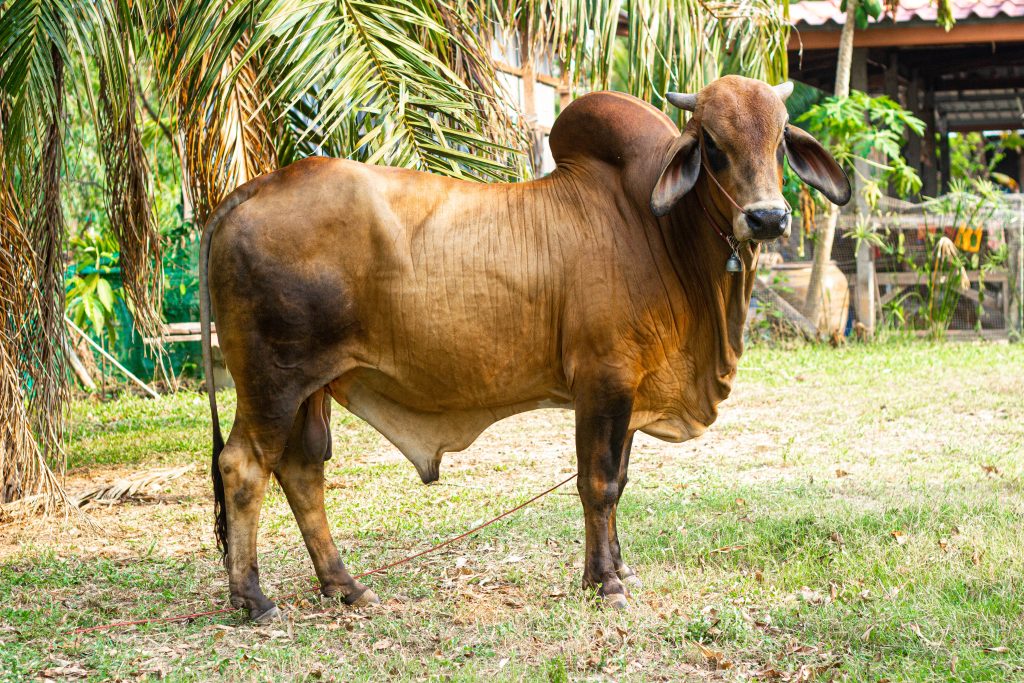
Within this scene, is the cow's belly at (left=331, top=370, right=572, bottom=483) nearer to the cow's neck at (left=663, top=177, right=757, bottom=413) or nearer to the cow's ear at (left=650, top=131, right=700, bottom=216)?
the cow's neck at (left=663, top=177, right=757, bottom=413)

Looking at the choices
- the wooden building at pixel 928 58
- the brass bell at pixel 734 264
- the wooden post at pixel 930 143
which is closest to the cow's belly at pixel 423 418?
the brass bell at pixel 734 264

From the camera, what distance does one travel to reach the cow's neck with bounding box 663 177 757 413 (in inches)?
163

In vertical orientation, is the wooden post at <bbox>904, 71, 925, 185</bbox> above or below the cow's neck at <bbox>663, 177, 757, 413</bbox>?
above

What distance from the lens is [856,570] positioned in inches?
176

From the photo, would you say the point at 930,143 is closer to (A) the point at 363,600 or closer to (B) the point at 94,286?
(B) the point at 94,286

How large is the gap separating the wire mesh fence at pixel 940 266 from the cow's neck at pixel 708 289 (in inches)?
317

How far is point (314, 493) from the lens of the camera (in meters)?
4.44

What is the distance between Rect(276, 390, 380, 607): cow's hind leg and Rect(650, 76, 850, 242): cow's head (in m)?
1.64

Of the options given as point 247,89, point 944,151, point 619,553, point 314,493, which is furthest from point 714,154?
point 944,151

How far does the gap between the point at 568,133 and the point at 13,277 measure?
10.4ft

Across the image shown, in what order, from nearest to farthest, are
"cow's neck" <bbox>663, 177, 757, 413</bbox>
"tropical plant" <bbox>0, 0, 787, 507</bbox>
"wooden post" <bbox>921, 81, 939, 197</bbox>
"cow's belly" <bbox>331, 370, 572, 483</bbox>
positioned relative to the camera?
1. "cow's neck" <bbox>663, 177, 757, 413</bbox>
2. "cow's belly" <bbox>331, 370, 572, 483</bbox>
3. "tropical plant" <bbox>0, 0, 787, 507</bbox>
4. "wooden post" <bbox>921, 81, 939, 197</bbox>

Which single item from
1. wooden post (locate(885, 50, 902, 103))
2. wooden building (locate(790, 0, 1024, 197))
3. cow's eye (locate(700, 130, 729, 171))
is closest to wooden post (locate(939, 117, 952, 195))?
wooden building (locate(790, 0, 1024, 197))

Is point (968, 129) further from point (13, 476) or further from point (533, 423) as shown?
point (13, 476)

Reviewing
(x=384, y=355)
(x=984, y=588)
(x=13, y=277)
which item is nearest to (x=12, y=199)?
(x=13, y=277)
